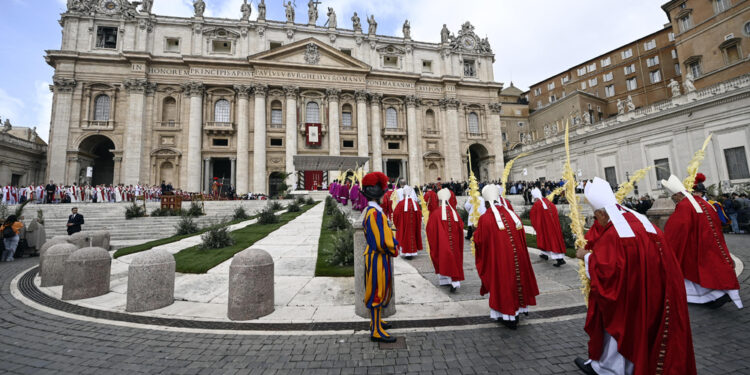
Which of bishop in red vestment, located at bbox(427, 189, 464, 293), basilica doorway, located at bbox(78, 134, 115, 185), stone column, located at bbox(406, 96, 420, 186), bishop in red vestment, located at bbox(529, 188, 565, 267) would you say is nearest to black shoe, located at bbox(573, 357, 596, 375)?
bishop in red vestment, located at bbox(427, 189, 464, 293)

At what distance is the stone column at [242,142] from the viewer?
3145 centimetres

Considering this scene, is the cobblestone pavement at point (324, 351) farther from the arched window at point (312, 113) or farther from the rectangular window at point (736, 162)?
the arched window at point (312, 113)

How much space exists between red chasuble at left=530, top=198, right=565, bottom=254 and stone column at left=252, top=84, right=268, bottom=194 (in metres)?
29.3

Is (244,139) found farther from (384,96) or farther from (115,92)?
(384,96)

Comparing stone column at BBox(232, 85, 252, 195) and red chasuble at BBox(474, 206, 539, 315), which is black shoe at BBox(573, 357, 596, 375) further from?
stone column at BBox(232, 85, 252, 195)

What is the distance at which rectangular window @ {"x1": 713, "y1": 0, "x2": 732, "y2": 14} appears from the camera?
2613cm

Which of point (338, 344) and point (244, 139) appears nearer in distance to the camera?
point (338, 344)

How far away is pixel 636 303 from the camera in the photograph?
2.47 metres

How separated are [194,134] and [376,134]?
20114mm

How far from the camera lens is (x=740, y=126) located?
18719 mm

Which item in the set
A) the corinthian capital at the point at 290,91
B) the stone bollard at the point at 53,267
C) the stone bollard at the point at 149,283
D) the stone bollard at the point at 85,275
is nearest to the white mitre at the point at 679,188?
the stone bollard at the point at 149,283

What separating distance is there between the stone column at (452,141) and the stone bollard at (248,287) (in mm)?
34909

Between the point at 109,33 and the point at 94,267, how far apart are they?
4114 centimetres

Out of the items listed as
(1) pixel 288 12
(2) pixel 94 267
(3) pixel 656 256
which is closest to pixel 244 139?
(1) pixel 288 12
